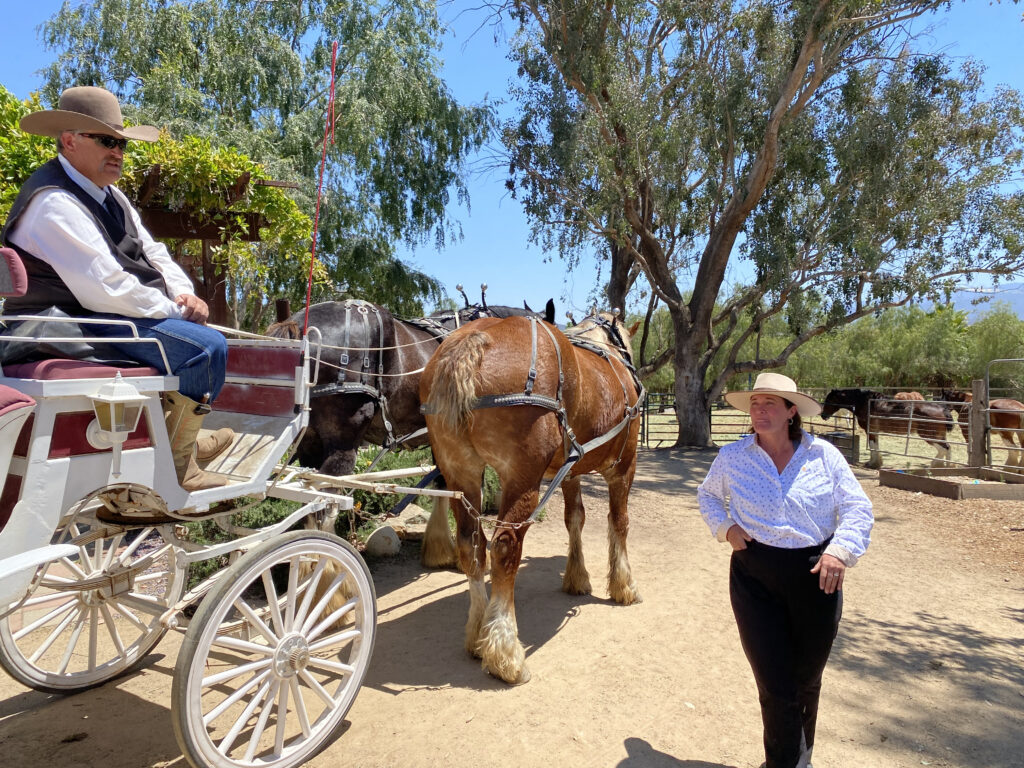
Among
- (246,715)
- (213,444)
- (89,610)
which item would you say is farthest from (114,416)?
(89,610)

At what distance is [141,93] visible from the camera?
12.5 meters

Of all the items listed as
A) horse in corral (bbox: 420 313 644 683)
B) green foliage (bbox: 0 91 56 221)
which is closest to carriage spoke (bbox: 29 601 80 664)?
horse in corral (bbox: 420 313 644 683)

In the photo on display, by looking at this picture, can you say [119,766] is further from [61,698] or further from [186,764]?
[61,698]

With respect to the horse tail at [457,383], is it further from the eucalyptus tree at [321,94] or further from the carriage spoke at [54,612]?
the eucalyptus tree at [321,94]

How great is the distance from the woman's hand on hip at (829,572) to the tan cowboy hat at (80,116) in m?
3.21

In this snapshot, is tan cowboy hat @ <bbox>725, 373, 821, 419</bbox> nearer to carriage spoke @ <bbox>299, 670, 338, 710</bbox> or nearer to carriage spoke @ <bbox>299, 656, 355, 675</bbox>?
carriage spoke @ <bbox>299, 656, 355, 675</bbox>

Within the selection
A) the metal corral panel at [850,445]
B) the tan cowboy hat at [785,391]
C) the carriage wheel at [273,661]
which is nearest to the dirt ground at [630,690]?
the carriage wheel at [273,661]

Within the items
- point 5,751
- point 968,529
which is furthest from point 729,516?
point 968,529

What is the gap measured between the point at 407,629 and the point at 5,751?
2228 mm

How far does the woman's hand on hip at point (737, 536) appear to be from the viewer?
2.69m

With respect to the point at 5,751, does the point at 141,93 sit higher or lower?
higher

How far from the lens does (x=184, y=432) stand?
104 inches

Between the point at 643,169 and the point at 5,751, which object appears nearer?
the point at 5,751

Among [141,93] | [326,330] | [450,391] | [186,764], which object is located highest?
[141,93]
